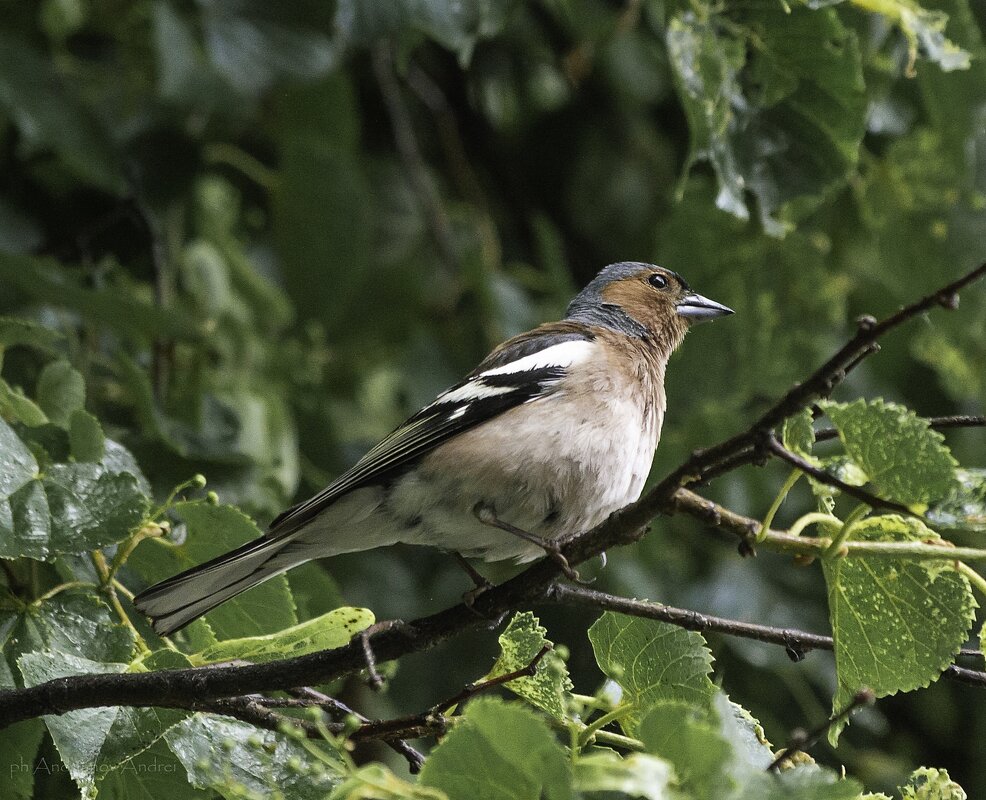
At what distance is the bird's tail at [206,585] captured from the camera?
2.53 m

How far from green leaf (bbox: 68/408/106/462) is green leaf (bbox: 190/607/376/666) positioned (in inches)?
22.8

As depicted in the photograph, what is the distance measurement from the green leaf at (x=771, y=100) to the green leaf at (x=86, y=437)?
1709 millimetres

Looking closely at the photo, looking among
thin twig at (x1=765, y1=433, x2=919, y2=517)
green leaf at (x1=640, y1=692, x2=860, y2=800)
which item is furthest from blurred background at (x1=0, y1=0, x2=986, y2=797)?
green leaf at (x1=640, y1=692, x2=860, y2=800)

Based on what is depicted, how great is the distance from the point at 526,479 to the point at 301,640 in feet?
3.00

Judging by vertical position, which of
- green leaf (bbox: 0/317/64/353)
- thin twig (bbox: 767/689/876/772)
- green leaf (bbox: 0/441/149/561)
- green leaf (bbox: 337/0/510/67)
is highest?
green leaf (bbox: 337/0/510/67)

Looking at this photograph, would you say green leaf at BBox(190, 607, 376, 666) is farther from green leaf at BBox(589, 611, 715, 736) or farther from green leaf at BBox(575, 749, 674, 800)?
green leaf at BBox(575, 749, 674, 800)

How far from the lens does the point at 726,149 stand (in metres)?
3.30

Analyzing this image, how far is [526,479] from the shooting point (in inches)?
118

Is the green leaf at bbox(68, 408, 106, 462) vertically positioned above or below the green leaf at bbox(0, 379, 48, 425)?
below

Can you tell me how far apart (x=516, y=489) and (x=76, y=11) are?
281cm

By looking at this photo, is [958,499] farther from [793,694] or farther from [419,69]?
[419,69]

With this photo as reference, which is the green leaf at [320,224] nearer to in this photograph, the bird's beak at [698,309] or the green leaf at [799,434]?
the bird's beak at [698,309]

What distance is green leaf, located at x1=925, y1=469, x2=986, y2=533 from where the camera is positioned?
5.70 ft

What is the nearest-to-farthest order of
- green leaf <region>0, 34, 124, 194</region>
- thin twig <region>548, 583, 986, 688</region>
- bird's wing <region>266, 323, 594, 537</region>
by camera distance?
thin twig <region>548, 583, 986, 688</region> < bird's wing <region>266, 323, 594, 537</region> < green leaf <region>0, 34, 124, 194</region>
